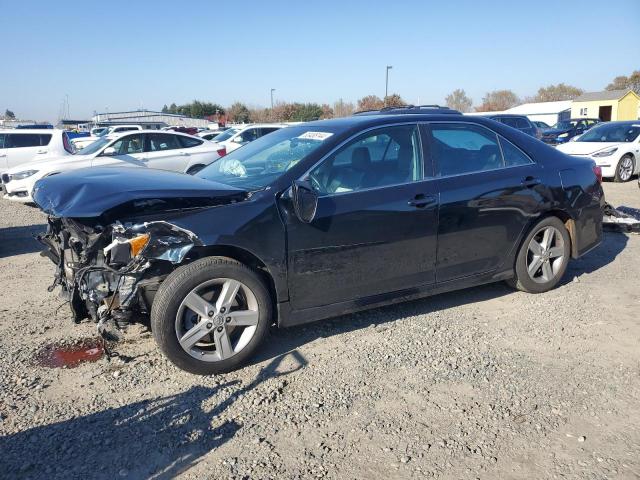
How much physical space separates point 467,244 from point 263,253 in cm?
184

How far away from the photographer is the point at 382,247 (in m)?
4.07

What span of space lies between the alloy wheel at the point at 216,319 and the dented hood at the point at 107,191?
611mm

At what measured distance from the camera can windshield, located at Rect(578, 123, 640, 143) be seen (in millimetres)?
13516

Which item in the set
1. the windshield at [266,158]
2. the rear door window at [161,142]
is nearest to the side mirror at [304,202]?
the windshield at [266,158]

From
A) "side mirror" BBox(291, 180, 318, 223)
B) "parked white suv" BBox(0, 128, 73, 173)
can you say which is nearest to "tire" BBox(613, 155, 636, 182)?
"side mirror" BBox(291, 180, 318, 223)

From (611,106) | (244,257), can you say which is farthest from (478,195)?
(611,106)

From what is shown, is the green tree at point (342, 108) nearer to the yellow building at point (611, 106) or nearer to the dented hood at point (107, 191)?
the yellow building at point (611, 106)

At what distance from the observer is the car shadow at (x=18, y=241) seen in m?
7.13

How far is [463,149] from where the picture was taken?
4602 millimetres

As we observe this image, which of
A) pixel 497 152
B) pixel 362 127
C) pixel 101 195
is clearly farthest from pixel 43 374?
pixel 497 152

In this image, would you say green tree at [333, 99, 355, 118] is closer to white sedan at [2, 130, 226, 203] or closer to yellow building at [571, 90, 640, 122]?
yellow building at [571, 90, 640, 122]

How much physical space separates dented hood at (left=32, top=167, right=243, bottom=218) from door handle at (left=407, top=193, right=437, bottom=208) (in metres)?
1.38

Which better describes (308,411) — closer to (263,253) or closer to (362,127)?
(263,253)

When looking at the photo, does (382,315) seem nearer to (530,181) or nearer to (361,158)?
(361,158)
